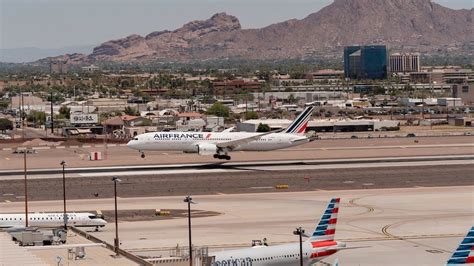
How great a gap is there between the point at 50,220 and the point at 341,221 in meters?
21.4

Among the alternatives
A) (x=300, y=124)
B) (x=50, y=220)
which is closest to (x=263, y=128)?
(x=300, y=124)

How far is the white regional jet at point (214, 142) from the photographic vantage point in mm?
130750

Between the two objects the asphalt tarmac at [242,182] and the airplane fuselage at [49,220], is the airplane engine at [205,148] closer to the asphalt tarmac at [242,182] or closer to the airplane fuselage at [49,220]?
the asphalt tarmac at [242,182]

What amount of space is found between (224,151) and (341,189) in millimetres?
29296

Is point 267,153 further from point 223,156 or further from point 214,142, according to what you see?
point 214,142

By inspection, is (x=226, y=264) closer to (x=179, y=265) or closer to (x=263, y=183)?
(x=179, y=265)

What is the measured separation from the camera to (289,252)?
62.7 m

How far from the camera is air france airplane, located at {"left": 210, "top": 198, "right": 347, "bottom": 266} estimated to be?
6157cm

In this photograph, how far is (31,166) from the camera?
439 ft

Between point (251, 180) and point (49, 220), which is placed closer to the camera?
point (49, 220)

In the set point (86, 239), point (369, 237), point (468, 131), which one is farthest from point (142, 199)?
point (468, 131)

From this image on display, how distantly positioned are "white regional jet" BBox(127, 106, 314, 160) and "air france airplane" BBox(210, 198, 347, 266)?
65.8 metres

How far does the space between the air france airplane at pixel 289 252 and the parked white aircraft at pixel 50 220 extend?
68.7ft

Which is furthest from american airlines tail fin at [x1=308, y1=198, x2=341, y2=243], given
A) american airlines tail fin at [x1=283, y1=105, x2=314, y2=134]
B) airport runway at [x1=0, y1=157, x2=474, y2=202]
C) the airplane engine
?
american airlines tail fin at [x1=283, y1=105, x2=314, y2=134]
